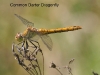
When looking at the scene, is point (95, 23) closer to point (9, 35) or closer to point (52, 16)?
point (52, 16)

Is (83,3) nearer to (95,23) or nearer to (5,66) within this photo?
(95,23)

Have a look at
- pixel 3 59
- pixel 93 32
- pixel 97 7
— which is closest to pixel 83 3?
pixel 97 7

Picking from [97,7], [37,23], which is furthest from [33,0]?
[97,7]

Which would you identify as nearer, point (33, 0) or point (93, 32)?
point (93, 32)

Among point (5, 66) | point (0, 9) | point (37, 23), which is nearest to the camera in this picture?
point (5, 66)

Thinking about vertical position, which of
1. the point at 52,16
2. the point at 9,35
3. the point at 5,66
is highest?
the point at 52,16

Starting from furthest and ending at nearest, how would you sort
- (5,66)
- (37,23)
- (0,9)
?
(0,9) → (37,23) → (5,66)

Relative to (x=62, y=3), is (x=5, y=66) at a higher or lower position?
lower
